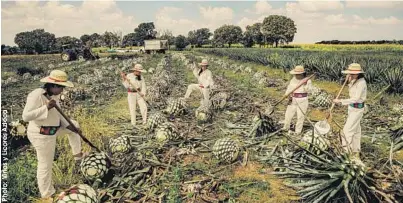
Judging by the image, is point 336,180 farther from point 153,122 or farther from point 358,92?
point 153,122

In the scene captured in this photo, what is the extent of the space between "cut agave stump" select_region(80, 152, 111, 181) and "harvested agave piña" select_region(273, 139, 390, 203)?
2.36m

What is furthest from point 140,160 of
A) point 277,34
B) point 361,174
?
point 277,34

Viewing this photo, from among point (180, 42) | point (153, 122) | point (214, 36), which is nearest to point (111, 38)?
point (180, 42)

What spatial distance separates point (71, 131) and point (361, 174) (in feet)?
11.9

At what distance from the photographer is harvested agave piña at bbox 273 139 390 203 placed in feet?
12.1

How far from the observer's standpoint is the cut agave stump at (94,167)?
482 cm

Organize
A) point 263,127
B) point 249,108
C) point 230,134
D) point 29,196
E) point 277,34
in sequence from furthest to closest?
point 277,34
point 249,108
point 230,134
point 263,127
point 29,196

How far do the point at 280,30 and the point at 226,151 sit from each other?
237 feet

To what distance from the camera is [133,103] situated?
8102 millimetres

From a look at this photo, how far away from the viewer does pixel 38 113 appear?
4.45 metres

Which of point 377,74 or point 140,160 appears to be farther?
point 377,74

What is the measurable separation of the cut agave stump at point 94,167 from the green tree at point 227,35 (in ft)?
250

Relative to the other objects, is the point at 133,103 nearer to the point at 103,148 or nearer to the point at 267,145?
the point at 103,148

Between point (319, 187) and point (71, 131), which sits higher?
point (71, 131)
